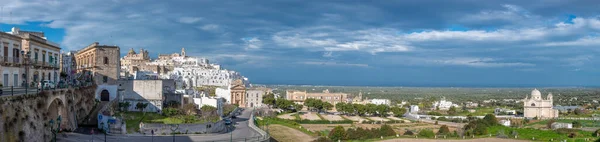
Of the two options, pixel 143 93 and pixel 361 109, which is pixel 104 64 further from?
pixel 361 109

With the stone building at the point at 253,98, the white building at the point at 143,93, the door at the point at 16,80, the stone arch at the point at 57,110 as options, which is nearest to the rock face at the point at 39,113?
the stone arch at the point at 57,110

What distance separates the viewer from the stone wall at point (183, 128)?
31.9 meters

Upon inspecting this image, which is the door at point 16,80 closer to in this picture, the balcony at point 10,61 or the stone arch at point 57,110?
the balcony at point 10,61

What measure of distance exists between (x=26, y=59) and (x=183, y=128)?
9716mm

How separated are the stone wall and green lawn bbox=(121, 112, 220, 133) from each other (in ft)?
2.21

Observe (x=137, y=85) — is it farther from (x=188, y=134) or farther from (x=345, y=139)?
(x=345, y=139)

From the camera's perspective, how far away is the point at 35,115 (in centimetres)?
2322

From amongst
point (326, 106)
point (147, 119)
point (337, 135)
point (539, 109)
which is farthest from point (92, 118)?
point (539, 109)

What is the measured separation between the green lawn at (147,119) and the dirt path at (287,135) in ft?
40.6

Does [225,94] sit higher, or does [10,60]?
[10,60]

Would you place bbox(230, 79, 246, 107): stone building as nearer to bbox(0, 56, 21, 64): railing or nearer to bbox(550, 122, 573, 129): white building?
bbox(550, 122, 573, 129): white building

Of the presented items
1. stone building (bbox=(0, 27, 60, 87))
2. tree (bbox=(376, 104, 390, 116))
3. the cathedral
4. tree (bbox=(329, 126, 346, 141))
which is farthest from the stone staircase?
the cathedral

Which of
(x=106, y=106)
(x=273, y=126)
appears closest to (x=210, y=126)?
(x=106, y=106)

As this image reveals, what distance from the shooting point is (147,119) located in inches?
1382
